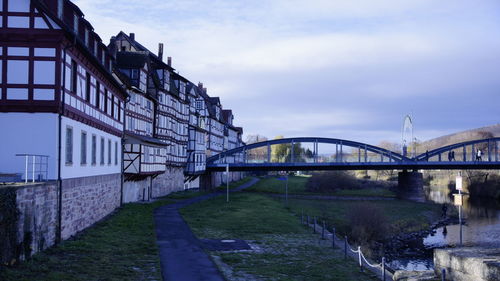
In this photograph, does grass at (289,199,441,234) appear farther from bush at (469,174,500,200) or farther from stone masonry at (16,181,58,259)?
stone masonry at (16,181,58,259)

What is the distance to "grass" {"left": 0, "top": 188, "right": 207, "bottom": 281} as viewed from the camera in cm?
1339

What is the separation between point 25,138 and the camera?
1773cm

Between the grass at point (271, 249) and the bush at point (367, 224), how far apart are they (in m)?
4.42

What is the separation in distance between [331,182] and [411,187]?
18.1 m

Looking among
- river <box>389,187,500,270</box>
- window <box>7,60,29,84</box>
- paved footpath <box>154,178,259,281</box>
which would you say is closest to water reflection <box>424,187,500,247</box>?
river <box>389,187,500,270</box>

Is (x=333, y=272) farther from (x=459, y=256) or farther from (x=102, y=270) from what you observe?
(x=102, y=270)

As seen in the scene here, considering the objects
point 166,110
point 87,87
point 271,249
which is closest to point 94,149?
point 87,87

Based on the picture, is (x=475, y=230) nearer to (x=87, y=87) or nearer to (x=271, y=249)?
(x=271, y=249)

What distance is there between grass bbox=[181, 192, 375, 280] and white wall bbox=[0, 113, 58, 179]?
7.37m

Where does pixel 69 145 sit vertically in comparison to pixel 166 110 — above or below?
below

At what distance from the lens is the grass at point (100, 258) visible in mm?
13391

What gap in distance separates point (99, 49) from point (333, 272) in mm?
16456

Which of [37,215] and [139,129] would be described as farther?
[139,129]

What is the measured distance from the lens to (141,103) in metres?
41.8
